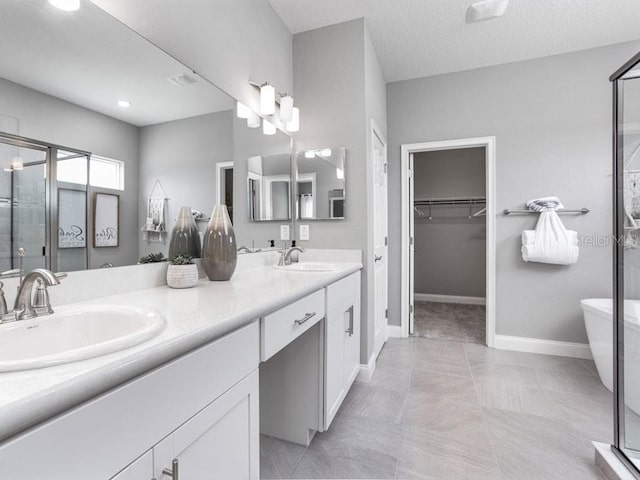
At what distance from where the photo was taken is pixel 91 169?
1028 millimetres

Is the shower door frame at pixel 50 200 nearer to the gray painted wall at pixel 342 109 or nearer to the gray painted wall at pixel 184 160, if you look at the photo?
the gray painted wall at pixel 184 160

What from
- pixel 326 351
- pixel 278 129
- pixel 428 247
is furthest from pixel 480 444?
pixel 428 247

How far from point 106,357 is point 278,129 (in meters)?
1.99

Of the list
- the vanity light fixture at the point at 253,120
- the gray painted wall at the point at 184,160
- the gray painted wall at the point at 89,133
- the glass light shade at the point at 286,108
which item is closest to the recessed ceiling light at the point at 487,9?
the glass light shade at the point at 286,108

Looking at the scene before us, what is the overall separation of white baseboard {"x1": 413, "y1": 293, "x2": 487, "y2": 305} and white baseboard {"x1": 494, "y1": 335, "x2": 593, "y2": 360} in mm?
1695

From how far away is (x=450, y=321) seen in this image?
3664 mm

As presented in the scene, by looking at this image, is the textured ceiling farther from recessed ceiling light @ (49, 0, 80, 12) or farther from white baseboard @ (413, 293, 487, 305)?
white baseboard @ (413, 293, 487, 305)

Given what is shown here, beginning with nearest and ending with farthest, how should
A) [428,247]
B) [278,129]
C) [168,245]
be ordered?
[168,245]
[278,129]
[428,247]

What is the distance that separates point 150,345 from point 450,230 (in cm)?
462

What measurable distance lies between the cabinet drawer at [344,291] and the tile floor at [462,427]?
67cm

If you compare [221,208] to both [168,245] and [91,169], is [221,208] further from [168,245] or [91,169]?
[91,169]

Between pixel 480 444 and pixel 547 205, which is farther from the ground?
pixel 547 205

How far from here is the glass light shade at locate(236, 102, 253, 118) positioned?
1763 millimetres

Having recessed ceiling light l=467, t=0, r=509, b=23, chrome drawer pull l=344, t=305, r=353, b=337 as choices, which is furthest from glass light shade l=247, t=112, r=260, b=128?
recessed ceiling light l=467, t=0, r=509, b=23
